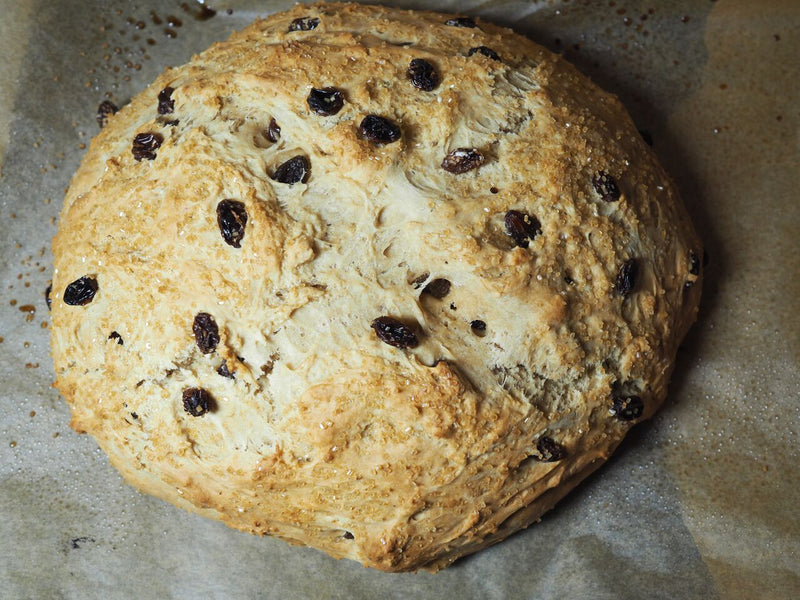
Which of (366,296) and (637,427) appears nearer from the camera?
(366,296)

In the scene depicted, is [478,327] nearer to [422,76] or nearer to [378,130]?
[378,130]

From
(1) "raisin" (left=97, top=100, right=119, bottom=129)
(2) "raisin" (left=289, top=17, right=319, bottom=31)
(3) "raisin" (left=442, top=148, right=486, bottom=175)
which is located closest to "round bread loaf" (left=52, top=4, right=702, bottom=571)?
(3) "raisin" (left=442, top=148, right=486, bottom=175)

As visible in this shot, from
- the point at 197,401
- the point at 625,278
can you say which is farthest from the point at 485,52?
the point at 197,401

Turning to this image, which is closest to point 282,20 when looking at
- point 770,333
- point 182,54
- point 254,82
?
point 254,82

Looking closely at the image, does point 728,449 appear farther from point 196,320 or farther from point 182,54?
point 182,54

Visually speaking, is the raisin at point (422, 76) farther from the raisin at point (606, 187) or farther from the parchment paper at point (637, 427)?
the parchment paper at point (637, 427)

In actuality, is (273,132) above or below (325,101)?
below

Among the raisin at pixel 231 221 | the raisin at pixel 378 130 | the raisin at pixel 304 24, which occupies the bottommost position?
the raisin at pixel 231 221

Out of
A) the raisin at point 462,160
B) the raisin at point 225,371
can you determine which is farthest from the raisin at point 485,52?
the raisin at point 225,371
